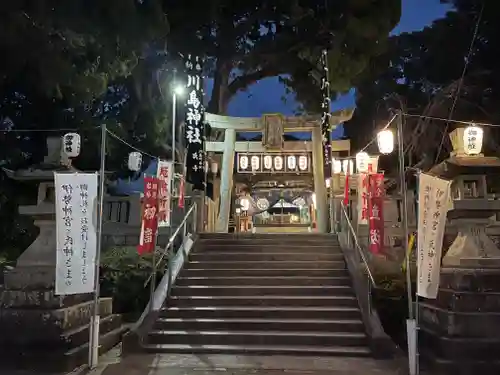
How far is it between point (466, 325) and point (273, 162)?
12.2m

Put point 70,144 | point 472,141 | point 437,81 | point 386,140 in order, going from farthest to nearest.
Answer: point 437,81, point 386,140, point 70,144, point 472,141

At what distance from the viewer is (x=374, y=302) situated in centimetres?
998

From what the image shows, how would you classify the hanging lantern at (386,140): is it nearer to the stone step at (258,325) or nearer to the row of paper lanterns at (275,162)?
the stone step at (258,325)

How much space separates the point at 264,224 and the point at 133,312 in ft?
40.3

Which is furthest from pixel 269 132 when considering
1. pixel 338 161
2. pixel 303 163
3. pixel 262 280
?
pixel 262 280

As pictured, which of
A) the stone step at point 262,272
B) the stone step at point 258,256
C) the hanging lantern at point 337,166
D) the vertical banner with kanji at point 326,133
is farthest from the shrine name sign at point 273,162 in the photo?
the stone step at point 262,272

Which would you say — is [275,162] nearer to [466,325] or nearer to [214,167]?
[214,167]

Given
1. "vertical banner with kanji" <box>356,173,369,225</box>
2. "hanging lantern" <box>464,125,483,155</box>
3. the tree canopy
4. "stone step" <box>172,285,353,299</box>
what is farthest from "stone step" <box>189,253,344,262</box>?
the tree canopy

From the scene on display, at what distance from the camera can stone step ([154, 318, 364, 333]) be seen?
29.0 ft

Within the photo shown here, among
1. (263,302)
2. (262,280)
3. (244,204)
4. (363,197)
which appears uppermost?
(244,204)

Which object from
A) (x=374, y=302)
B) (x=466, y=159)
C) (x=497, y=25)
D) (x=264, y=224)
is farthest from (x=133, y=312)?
(x=497, y=25)

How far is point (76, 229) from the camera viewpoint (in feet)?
24.5

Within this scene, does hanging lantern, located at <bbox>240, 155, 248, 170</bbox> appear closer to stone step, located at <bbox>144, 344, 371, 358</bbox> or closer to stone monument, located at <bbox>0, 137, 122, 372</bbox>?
stone monument, located at <bbox>0, 137, 122, 372</bbox>

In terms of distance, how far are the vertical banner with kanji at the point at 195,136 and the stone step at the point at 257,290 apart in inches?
254
